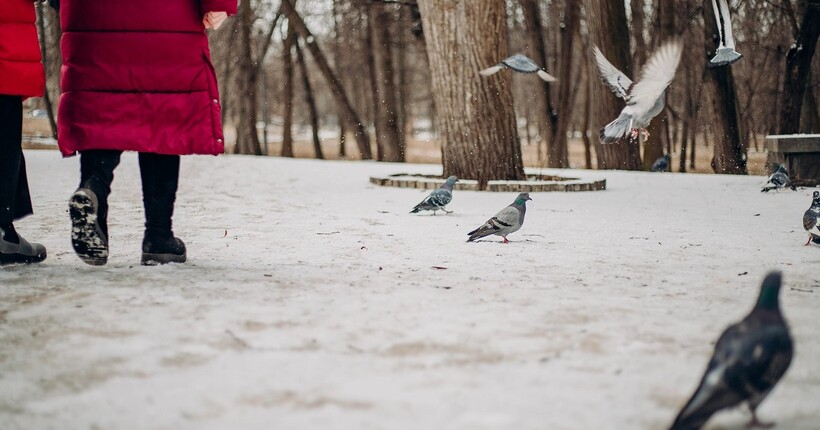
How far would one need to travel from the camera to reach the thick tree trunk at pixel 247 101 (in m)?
28.5

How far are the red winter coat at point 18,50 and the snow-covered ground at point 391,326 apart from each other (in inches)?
35.3

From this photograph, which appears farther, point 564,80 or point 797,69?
Result: point 564,80

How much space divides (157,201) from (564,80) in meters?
20.5

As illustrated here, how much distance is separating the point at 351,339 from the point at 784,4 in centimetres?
1956

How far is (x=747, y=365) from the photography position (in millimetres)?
2316

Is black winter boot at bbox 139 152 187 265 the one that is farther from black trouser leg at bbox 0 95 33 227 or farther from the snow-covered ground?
black trouser leg at bbox 0 95 33 227

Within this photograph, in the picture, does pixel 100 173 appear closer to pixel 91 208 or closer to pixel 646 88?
pixel 91 208

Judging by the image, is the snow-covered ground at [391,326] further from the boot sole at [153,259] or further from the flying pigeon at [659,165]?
the flying pigeon at [659,165]

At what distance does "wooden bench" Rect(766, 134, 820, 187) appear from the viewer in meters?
11.6

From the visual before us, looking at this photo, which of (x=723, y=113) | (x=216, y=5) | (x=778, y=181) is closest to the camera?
(x=216, y=5)

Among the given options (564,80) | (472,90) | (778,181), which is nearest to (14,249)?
(472,90)

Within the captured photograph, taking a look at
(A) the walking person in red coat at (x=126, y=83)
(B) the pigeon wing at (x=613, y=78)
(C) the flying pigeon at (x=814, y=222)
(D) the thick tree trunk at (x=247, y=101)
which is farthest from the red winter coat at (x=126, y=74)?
(D) the thick tree trunk at (x=247, y=101)

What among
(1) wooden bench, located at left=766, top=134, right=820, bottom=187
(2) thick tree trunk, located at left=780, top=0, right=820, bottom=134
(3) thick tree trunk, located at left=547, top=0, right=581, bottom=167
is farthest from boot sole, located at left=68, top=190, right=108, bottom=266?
(3) thick tree trunk, located at left=547, top=0, right=581, bottom=167

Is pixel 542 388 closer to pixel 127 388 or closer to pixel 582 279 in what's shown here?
Answer: pixel 127 388
